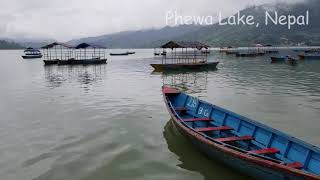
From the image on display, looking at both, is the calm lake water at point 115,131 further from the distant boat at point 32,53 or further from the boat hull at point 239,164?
the distant boat at point 32,53

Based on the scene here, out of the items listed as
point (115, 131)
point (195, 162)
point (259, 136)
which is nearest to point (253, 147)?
point (259, 136)

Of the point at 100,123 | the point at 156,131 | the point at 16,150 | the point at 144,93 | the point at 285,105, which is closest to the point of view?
the point at 16,150

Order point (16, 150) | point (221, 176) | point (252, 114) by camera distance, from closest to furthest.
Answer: point (221, 176), point (16, 150), point (252, 114)

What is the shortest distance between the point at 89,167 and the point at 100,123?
6.77m

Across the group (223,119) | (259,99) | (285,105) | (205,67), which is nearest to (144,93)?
(259,99)

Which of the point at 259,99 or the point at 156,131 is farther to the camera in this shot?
the point at 259,99

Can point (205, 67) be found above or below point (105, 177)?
above

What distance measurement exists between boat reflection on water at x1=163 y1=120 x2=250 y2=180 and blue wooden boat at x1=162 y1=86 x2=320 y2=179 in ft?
1.61

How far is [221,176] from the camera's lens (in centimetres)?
1199

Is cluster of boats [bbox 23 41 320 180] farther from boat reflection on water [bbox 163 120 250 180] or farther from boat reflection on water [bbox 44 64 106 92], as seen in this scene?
boat reflection on water [bbox 44 64 106 92]

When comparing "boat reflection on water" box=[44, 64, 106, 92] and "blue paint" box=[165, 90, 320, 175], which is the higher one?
"boat reflection on water" box=[44, 64, 106, 92]

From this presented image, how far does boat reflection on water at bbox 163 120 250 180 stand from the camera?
1207 centimetres

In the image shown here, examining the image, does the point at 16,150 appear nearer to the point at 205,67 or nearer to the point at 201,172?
the point at 201,172

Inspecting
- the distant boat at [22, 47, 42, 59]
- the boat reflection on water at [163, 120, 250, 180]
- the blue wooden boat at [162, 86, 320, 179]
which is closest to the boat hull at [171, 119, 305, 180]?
the blue wooden boat at [162, 86, 320, 179]
